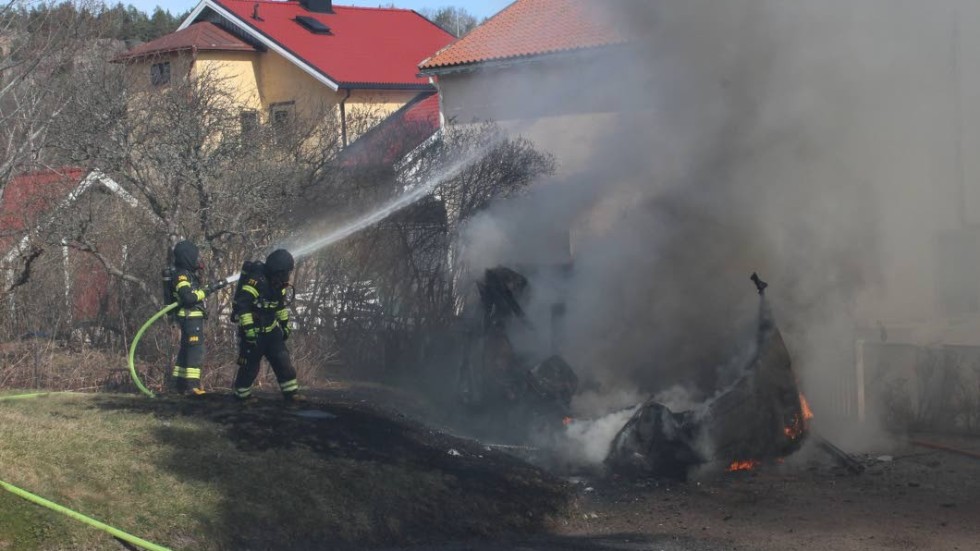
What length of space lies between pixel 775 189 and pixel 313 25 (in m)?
23.7

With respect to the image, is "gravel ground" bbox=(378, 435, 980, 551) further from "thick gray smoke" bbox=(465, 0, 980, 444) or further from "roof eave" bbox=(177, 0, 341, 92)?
"roof eave" bbox=(177, 0, 341, 92)

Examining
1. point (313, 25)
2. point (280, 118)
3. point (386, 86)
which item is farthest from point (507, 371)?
point (313, 25)

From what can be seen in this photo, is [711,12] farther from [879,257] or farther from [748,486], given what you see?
[748,486]

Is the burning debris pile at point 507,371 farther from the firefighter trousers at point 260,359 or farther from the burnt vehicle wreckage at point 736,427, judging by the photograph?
the firefighter trousers at point 260,359

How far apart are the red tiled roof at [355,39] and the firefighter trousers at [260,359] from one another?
1962cm

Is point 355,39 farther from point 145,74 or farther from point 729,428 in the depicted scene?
point 729,428

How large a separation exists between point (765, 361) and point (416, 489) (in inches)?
133

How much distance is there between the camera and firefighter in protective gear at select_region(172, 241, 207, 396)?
960cm

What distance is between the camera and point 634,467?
345 inches

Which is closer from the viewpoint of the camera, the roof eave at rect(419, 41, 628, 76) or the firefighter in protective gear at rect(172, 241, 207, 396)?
the firefighter in protective gear at rect(172, 241, 207, 396)

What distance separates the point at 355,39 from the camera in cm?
3228

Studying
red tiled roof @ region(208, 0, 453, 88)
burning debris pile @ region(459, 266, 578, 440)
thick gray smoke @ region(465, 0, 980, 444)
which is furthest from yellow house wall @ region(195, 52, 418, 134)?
burning debris pile @ region(459, 266, 578, 440)

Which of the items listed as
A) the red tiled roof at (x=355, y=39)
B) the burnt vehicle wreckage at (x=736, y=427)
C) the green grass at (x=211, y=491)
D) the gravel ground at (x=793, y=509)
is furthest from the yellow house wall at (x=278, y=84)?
the gravel ground at (x=793, y=509)

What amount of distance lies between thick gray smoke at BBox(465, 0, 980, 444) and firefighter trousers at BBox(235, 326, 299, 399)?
280 centimetres
